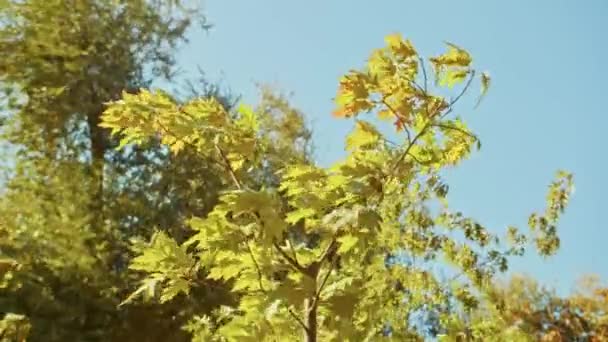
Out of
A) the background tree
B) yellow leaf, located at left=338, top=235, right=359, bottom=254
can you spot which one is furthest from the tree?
the background tree

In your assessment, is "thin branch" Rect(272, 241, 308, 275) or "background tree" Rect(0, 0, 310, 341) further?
"background tree" Rect(0, 0, 310, 341)

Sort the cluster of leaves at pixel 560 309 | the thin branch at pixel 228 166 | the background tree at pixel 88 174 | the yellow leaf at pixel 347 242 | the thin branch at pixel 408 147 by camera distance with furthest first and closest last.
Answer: the cluster of leaves at pixel 560 309 → the background tree at pixel 88 174 → the thin branch at pixel 228 166 → the thin branch at pixel 408 147 → the yellow leaf at pixel 347 242

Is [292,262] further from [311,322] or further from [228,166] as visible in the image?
[228,166]

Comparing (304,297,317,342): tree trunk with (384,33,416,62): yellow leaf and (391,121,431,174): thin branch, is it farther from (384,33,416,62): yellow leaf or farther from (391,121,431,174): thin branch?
(384,33,416,62): yellow leaf

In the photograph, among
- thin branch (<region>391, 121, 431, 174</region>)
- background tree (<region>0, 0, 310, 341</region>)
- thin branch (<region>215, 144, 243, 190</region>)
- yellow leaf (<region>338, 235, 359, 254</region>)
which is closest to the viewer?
yellow leaf (<region>338, 235, 359, 254</region>)

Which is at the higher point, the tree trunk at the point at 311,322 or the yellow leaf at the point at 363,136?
the yellow leaf at the point at 363,136

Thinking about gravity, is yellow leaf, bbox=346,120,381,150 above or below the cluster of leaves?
below

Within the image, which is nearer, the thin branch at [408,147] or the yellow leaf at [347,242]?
the yellow leaf at [347,242]

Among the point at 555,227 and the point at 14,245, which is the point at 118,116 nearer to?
the point at 555,227

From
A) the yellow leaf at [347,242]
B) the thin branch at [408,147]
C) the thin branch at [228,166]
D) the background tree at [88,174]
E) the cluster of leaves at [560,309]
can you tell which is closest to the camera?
the yellow leaf at [347,242]

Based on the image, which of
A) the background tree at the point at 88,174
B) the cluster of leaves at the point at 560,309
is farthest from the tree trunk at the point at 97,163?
the cluster of leaves at the point at 560,309

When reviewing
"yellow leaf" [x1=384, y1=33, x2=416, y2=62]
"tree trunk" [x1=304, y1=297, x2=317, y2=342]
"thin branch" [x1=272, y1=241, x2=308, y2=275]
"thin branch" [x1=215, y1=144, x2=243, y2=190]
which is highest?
"yellow leaf" [x1=384, y1=33, x2=416, y2=62]

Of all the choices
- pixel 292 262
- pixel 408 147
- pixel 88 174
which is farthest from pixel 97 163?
pixel 408 147

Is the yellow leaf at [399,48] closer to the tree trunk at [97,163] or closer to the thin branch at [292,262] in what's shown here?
the thin branch at [292,262]
